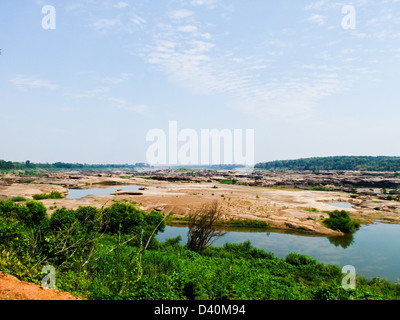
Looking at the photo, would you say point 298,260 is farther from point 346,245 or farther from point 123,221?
point 123,221

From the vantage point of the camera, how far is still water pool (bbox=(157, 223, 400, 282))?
22812 millimetres

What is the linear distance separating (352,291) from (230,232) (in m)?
22.5

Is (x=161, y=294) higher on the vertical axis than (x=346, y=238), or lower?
higher

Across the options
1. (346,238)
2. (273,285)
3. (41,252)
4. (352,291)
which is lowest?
(346,238)

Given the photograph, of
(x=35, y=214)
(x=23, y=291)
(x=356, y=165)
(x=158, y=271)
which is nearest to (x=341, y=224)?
(x=158, y=271)

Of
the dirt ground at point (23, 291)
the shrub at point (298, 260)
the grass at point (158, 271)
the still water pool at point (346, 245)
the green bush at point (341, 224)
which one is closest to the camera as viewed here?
the dirt ground at point (23, 291)

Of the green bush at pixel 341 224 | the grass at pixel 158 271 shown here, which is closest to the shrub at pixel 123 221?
the grass at pixel 158 271

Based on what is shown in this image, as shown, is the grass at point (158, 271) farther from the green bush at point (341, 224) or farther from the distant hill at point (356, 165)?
the distant hill at point (356, 165)

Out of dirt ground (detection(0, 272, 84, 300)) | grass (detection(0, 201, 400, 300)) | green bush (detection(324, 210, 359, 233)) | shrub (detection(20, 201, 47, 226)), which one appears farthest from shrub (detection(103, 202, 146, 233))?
green bush (detection(324, 210, 359, 233))

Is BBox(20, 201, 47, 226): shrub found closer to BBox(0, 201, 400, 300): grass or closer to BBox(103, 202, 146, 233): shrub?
BBox(0, 201, 400, 300): grass

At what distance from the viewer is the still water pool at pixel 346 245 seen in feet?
74.8
